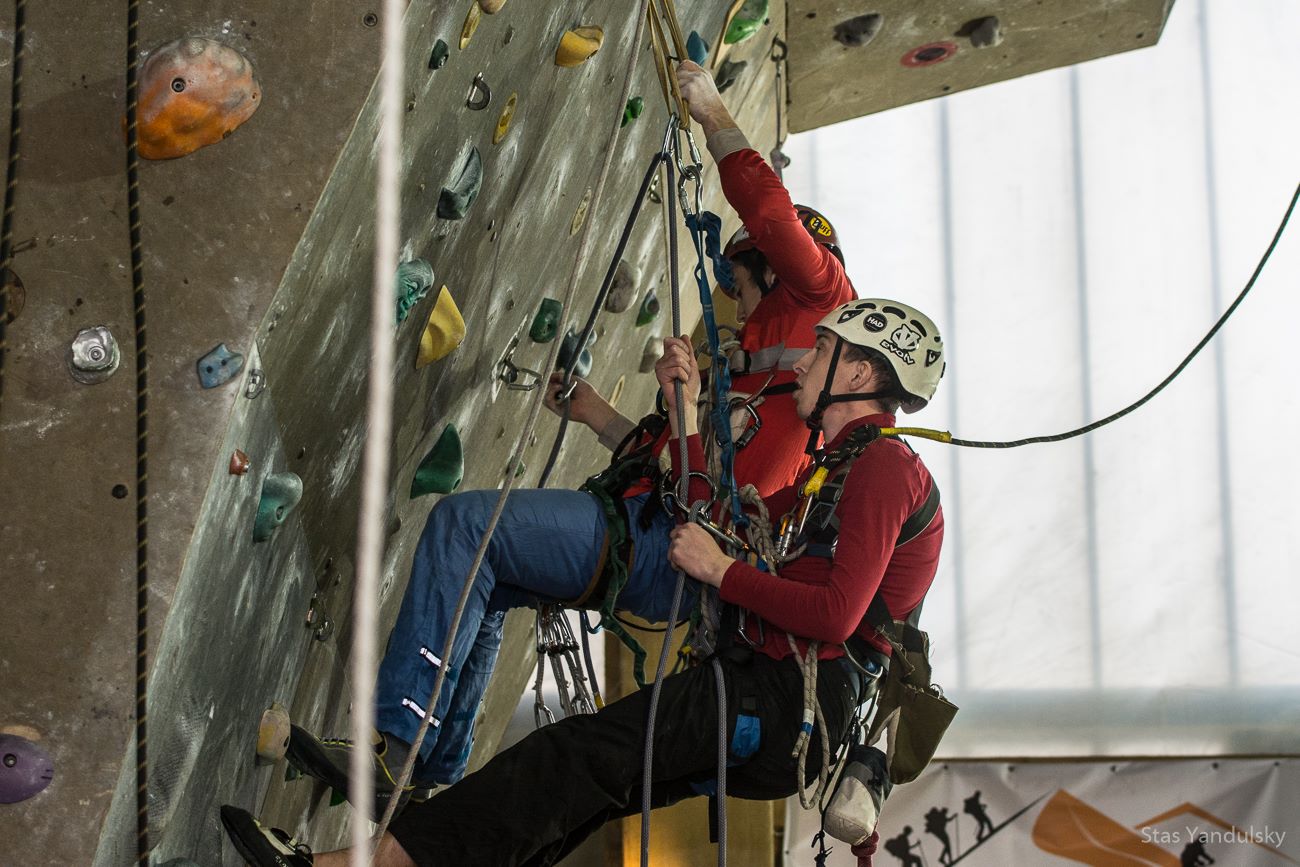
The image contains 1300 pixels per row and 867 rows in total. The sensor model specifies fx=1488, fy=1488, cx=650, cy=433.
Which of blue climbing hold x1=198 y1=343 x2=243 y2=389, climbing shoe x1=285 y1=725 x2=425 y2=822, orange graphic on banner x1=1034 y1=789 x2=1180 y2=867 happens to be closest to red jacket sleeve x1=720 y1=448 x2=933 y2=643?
climbing shoe x1=285 y1=725 x2=425 y2=822

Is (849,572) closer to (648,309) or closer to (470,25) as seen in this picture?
(470,25)

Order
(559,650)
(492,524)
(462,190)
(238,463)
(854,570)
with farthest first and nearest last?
1. (559,650)
2. (462,190)
3. (854,570)
4. (492,524)
5. (238,463)

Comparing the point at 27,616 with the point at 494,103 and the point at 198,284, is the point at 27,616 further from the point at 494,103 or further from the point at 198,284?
the point at 494,103

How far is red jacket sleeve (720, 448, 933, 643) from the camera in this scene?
6.40 feet

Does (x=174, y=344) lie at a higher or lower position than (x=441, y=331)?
lower

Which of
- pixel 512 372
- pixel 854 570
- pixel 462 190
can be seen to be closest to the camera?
pixel 854 570

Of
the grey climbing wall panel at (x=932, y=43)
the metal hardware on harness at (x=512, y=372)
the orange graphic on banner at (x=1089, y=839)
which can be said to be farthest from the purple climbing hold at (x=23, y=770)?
the orange graphic on banner at (x=1089, y=839)

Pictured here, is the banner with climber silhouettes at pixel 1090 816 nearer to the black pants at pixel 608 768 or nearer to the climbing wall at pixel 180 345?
the black pants at pixel 608 768

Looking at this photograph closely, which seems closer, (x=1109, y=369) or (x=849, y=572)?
(x=849, y=572)

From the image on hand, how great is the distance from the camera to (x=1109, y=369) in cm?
483

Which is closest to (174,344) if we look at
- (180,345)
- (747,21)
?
(180,345)

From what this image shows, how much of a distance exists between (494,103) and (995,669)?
324 cm

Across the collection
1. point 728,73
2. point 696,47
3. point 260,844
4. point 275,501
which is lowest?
point 260,844

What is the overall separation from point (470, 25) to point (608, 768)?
97 centimetres
